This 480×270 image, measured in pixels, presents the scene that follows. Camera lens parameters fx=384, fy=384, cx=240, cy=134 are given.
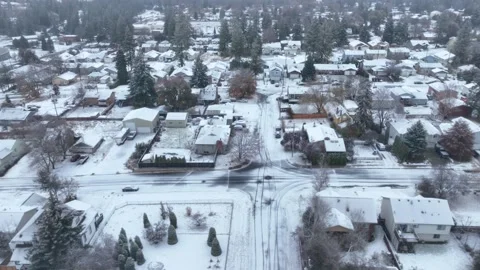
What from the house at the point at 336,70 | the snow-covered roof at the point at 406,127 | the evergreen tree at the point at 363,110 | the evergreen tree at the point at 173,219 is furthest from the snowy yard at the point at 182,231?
the house at the point at 336,70

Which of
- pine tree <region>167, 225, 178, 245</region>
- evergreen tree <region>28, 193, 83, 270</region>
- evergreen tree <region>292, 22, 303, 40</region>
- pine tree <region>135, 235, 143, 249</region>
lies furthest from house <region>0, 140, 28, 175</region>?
evergreen tree <region>292, 22, 303, 40</region>

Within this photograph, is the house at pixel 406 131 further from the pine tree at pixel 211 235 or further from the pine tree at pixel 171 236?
the pine tree at pixel 171 236

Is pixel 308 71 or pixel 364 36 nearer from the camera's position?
pixel 308 71

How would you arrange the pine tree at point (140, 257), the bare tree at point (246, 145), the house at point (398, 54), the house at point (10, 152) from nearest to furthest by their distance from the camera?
A: the pine tree at point (140, 257)
the house at point (10, 152)
the bare tree at point (246, 145)
the house at point (398, 54)

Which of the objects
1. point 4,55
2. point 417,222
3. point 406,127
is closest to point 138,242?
point 417,222

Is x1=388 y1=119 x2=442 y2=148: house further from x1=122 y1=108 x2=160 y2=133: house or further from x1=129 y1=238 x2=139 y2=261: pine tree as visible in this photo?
x1=129 y1=238 x2=139 y2=261: pine tree

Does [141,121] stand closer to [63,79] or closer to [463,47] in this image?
[63,79]
